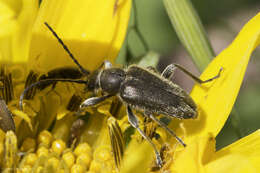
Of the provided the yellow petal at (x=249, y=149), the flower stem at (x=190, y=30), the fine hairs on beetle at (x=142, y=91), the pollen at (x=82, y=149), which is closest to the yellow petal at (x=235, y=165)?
the yellow petal at (x=249, y=149)

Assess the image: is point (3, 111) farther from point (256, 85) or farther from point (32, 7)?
point (256, 85)

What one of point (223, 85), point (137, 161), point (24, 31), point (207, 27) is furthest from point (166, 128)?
point (207, 27)

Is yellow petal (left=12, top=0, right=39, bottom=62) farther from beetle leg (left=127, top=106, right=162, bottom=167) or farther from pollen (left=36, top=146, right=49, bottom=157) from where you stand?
beetle leg (left=127, top=106, right=162, bottom=167)

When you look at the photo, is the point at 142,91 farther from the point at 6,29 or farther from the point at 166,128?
the point at 6,29

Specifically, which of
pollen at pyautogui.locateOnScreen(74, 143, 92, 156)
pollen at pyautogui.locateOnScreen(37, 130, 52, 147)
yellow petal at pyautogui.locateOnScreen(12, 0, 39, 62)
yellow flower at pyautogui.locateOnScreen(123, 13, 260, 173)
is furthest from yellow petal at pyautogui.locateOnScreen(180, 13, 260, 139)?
yellow petal at pyautogui.locateOnScreen(12, 0, 39, 62)

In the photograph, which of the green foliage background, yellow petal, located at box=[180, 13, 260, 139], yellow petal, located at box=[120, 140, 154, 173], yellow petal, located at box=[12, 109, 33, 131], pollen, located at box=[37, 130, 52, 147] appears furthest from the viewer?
the green foliage background

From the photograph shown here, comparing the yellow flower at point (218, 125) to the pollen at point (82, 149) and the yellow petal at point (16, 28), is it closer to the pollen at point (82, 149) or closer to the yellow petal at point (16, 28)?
the pollen at point (82, 149)
